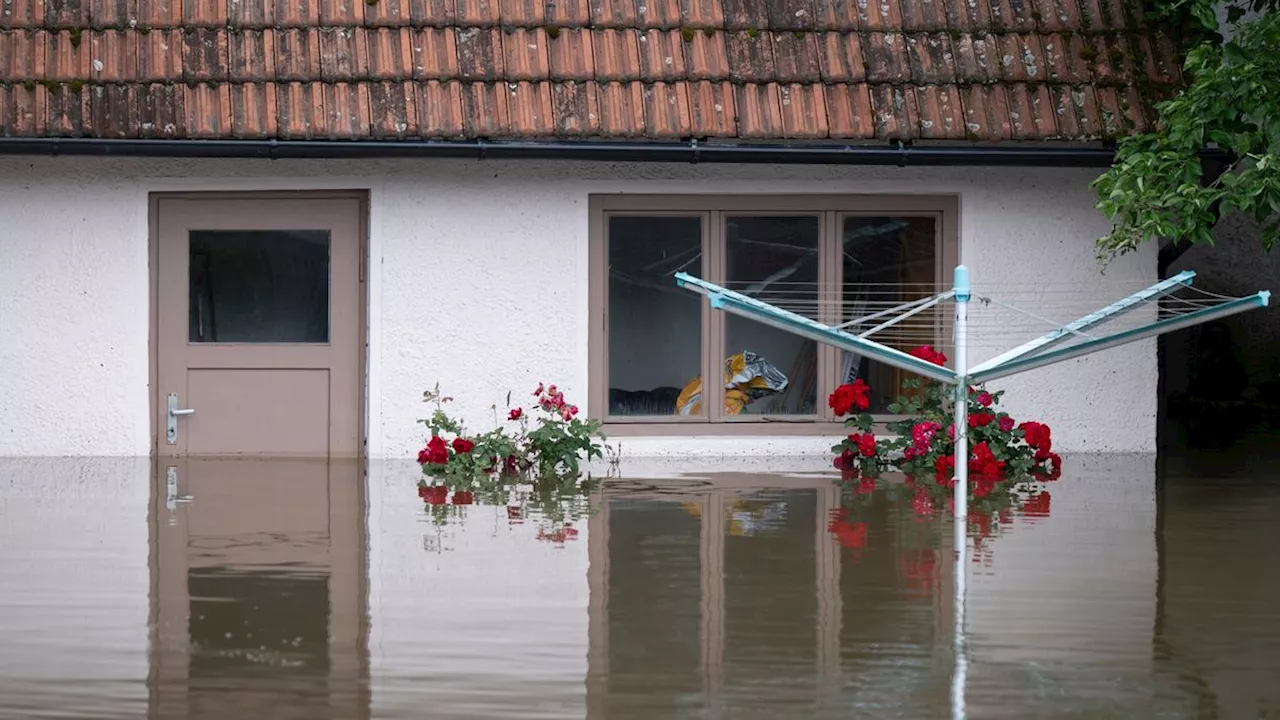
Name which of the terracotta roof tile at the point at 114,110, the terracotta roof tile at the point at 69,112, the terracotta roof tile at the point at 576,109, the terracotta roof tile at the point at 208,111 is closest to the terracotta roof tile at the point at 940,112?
the terracotta roof tile at the point at 576,109

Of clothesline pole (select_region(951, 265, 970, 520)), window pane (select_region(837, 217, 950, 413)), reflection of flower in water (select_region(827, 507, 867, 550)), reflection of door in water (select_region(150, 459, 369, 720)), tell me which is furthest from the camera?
window pane (select_region(837, 217, 950, 413))

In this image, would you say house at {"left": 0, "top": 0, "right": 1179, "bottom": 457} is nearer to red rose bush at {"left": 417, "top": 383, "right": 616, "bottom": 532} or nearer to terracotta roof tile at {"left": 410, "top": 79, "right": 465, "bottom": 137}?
terracotta roof tile at {"left": 410, "top": 79, "right": 465, "bottom": 137}

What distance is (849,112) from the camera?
11.5 meters

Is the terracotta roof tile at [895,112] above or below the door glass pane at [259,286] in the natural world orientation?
above

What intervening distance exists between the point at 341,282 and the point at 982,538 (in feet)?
15.8

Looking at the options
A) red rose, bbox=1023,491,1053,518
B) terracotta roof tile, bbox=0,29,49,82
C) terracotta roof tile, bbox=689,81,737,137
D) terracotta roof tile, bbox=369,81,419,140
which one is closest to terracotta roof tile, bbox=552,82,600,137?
terracotta roof tile, bbox=689,81,737,137

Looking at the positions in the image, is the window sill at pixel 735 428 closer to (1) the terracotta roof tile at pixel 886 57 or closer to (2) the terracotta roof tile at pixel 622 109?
(2) the terracotta roof tile at pixel 622 109

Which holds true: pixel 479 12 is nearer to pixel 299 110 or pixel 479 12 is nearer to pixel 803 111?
pixel 299 110

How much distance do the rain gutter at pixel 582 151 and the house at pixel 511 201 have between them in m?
0.02

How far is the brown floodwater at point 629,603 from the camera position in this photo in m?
5.59

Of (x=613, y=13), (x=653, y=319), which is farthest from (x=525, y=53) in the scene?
(x=653, y=319)

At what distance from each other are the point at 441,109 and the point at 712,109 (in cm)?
156

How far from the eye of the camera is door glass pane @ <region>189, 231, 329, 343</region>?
11.9 meters

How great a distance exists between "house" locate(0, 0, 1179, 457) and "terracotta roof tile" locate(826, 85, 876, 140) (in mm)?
21
